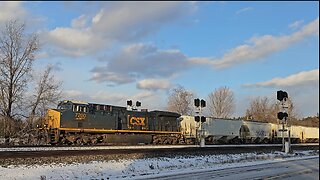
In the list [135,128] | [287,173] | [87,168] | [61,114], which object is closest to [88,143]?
[61,114]

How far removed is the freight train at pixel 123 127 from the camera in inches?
1253

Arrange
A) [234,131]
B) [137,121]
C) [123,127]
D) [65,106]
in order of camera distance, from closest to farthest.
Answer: [65,106]
[123,127]
[137,121]
[234,131]

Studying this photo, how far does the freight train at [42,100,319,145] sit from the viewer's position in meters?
31.8

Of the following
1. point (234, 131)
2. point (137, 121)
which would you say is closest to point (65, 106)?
point (137, 121)

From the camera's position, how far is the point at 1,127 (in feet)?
129

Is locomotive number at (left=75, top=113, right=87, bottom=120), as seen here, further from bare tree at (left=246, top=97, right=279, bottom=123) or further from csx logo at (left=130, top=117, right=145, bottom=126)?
bare tree at (left=246, top=97, right=279, bottom=123)

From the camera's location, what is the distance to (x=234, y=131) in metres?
51.5

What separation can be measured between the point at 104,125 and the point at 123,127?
7.81ft

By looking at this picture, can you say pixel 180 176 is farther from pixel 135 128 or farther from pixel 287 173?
pixel 135 128

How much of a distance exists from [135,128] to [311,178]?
24.9m

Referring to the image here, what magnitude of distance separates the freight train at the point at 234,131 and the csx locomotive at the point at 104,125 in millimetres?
5289

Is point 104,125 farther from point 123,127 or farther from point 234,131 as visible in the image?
point 234,131

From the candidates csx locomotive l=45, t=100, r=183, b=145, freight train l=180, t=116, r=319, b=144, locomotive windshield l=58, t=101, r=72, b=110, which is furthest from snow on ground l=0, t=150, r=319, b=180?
freight train l=180, t=116, r=319, b=144

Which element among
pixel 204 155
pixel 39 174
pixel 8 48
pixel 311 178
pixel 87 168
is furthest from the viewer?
pixel 8 48
